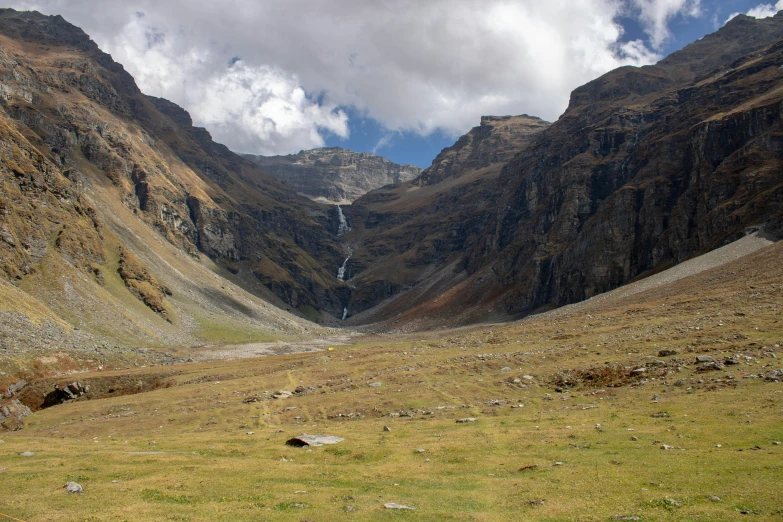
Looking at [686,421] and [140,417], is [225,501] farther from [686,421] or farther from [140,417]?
[140,417]

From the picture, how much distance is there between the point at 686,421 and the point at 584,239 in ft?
518

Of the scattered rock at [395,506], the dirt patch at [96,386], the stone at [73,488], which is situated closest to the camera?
the scattered rock at [395,506]

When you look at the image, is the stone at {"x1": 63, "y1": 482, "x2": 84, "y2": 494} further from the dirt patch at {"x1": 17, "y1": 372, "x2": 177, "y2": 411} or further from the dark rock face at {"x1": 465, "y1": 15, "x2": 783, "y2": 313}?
the dark rock face at {"x1": 465, "y1": 15, "x2": 783, "y2": 313}

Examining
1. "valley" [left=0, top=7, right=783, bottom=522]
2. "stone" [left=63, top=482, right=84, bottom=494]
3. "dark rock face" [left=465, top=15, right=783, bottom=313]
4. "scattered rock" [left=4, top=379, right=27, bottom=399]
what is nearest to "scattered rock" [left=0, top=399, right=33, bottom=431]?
"valley" [left=0, top=7, right=783, bottom=522]

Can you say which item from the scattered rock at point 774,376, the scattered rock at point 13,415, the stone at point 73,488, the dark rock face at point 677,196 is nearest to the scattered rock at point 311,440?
the stone at point 73,488

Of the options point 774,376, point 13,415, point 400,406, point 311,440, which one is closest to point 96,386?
point 13,415

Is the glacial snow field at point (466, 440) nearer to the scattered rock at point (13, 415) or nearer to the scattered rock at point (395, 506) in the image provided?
the scattered rock at point (395, 506)

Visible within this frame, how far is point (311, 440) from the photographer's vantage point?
3000 cm

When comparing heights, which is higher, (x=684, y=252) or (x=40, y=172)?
(x=684, y=252)

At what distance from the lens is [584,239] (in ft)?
565

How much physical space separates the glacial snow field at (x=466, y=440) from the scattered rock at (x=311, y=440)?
87 cm

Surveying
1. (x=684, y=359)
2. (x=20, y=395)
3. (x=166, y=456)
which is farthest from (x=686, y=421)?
(x=20, y=395)

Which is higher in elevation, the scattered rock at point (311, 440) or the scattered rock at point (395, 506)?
the scattered rock at point (395, 506)

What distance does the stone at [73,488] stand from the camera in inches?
810
